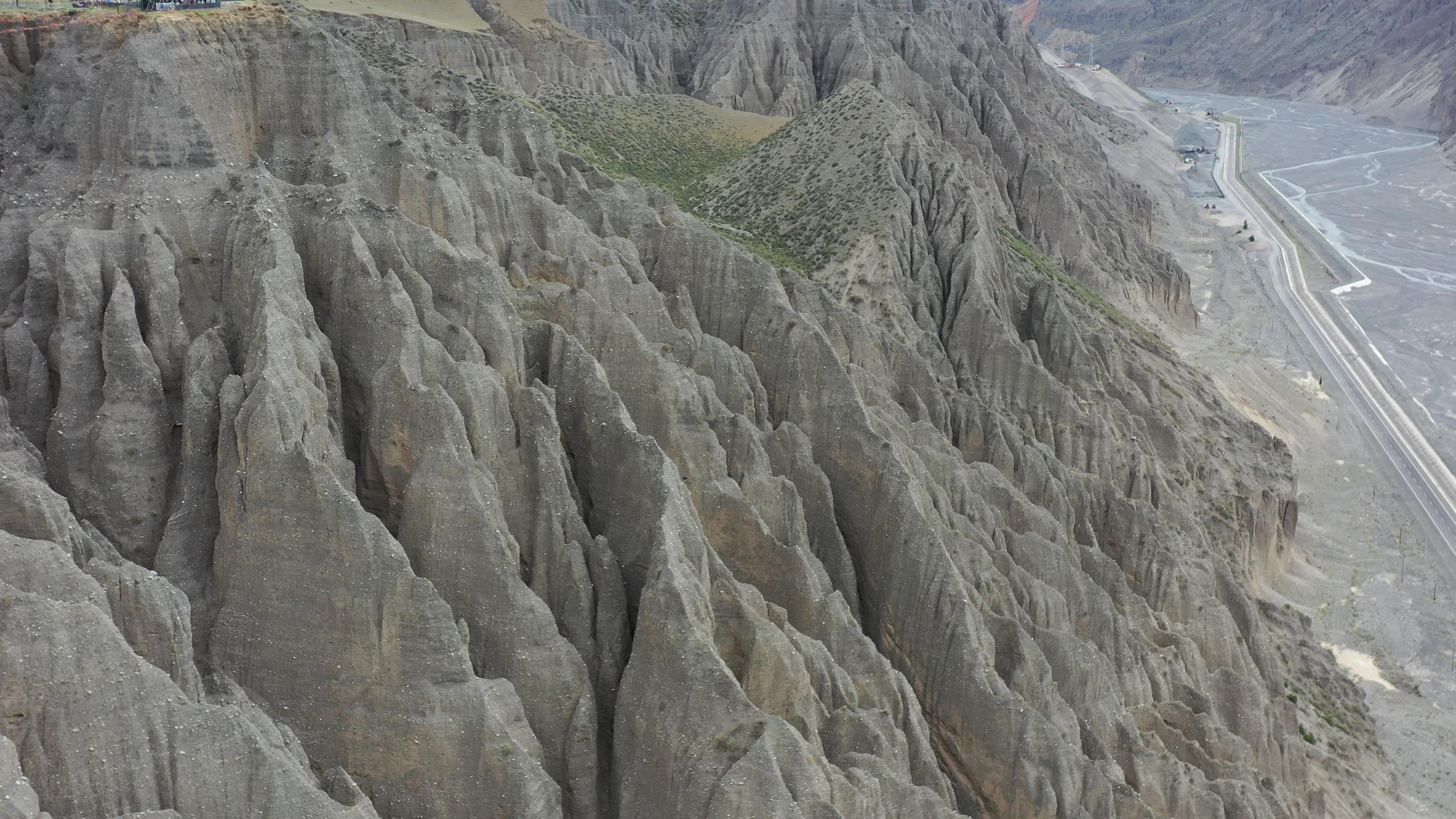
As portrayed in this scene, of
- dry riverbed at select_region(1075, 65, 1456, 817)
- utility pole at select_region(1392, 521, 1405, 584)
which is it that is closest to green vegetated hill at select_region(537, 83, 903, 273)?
dry riverbed at select_region(1075, 65, 1456, 817)

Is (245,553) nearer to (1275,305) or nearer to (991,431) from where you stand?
(991,431)

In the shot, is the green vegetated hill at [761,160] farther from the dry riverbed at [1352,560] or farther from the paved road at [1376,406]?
the paved road at [1376,406]

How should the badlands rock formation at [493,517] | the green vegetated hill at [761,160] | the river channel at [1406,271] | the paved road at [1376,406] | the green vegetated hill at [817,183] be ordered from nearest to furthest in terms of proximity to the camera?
the badlands rock formation at [493,517], the green vegetated hill at [817,183], the green vegetated hill at [761,160], the paved road at [1376,406], the river channel at [1406,271]

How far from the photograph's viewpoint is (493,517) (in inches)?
1192

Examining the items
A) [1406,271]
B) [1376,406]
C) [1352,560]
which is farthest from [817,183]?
[1406,271]

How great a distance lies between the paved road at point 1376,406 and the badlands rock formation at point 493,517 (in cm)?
3141

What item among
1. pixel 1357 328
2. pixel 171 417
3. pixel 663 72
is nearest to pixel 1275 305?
pixel 1357 328

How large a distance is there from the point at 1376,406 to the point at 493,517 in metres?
98.1

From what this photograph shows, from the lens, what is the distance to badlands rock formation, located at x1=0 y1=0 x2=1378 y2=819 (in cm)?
2694

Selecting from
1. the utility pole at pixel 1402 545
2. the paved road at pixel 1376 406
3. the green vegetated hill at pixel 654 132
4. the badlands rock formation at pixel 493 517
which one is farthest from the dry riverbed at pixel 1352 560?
the green vegetated hill at pixel 654 132

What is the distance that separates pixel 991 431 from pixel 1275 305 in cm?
9222

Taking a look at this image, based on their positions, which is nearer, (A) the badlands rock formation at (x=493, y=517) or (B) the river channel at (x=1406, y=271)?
(A) the badlands rock formation at (x=493, y=517)

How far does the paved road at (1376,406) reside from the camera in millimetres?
85438

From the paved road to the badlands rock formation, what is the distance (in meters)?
31.4
